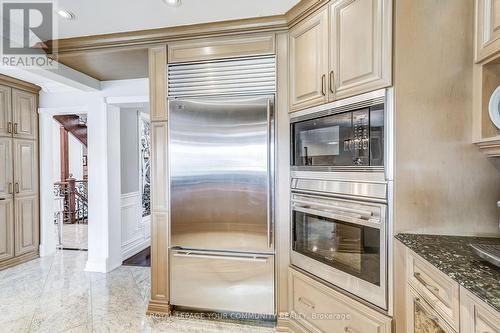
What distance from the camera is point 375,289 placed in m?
1.63

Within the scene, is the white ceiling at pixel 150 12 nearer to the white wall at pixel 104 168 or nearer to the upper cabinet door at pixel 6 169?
the white wall at pixel 104 168

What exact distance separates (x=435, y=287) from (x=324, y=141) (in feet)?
3.43

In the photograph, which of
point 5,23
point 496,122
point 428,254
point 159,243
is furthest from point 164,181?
point 496,122

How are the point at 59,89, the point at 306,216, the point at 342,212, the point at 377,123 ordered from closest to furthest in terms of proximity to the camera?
the point at 377,123 → the point at 342,212 → the point at 306,216 → the point at 59,89

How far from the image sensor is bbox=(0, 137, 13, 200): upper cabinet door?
11.9 ft

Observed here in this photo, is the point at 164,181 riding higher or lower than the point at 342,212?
higher

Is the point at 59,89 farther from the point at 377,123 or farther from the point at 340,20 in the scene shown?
the point at 377,123

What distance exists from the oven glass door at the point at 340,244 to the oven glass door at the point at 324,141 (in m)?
0.40

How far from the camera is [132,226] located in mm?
4320

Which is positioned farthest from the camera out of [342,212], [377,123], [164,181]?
[164,181]

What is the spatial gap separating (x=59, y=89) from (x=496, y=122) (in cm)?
469

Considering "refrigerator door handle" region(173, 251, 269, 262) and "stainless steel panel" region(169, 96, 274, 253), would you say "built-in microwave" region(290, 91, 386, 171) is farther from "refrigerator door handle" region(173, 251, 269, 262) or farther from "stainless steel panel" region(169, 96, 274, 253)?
"refrigerator door handle" region(173, 251, 269, 262)

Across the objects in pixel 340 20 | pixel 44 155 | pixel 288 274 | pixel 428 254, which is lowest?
pixel 288 274

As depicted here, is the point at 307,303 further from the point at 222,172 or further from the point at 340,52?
the point at 340,52
